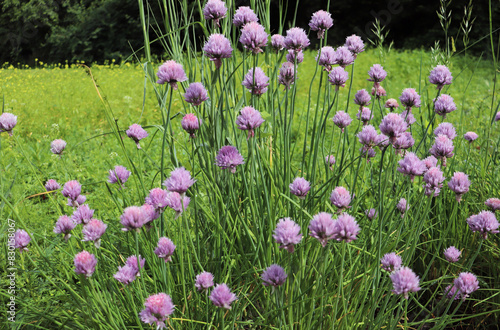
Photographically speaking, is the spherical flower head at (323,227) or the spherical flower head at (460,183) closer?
the spherical flower head at (323,227)

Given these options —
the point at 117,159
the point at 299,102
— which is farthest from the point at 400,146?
the point at 299,102

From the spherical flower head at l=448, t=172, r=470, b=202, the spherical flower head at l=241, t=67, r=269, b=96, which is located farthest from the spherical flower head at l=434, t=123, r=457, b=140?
the spherical flower head at l=241, t=67, r=269, b=96

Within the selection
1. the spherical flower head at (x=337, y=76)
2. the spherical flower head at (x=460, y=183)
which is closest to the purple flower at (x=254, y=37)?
the spherical flower head at (x=337, y=76)

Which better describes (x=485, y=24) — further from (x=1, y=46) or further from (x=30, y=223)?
(x=1, y=46)

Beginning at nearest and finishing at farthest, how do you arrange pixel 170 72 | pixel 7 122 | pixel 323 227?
pixel 323 227
pixel 170 72
pixel 7 122

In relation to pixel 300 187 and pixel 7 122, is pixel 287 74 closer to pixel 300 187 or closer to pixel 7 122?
pixel 300 187

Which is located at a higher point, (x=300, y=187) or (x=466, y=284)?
(x=300, y=187)

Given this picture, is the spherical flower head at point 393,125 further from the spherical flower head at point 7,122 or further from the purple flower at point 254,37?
the spherical flower head at point 7,122

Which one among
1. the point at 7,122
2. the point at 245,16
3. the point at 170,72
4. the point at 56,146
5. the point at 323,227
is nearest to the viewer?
the point at 323,227

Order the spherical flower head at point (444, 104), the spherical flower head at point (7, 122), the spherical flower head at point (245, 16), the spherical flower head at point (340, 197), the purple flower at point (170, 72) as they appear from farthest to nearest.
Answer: the spherical flower head at point (444, 104)
the spherical flower head at point (245, 16)
the spherical flower head at point (7, 122)
the purple flower at point (170, 72)
the spherical flower head at point (340, 197)

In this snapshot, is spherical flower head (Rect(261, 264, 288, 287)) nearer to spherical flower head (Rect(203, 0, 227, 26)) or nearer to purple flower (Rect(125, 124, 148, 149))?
purple flower (Rect(125, 124, 148, 149))

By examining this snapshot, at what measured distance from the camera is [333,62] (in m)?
1.30

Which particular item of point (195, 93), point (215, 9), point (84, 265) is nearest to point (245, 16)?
point (215, 9)

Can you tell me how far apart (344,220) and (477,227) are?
555mm
